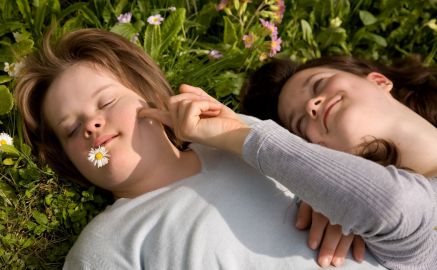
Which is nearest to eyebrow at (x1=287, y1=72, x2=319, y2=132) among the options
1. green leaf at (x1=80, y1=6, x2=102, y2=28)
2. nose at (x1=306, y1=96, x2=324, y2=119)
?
nose at (x1=306, y1=96, x2=324, y2=119)

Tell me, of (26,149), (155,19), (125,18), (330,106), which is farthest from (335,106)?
(26,149)

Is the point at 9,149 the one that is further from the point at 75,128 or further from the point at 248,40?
the point at 248,40

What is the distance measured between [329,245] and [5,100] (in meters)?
1.20

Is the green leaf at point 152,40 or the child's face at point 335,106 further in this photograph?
the green leaf at point 152,40

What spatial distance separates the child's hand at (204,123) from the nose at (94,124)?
152 mm

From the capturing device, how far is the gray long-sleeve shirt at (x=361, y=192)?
1362 millimetres

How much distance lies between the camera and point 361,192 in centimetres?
138

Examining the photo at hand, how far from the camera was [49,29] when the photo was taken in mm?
2041

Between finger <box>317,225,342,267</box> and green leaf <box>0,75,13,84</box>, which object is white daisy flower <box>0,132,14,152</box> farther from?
finger <box>317,225,342,267</box>

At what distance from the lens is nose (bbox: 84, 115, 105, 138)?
5.42 feet

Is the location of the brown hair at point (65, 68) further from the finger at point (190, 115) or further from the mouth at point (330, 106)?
the mouth at point (330, 106)

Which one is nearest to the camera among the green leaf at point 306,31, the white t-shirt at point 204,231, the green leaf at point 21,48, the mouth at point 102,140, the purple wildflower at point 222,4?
the white t-shirt at point 204,231

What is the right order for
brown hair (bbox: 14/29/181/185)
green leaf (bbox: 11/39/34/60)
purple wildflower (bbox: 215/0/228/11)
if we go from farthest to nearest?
purple wildflower (bbox: 215/0/228/11)
green leaf (bbox: 11/39/34/60)
brown hair (bbox: 14/29/181/185)

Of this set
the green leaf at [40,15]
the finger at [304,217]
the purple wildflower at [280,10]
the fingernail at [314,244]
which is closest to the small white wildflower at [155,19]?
the green leaf at [40,15]
